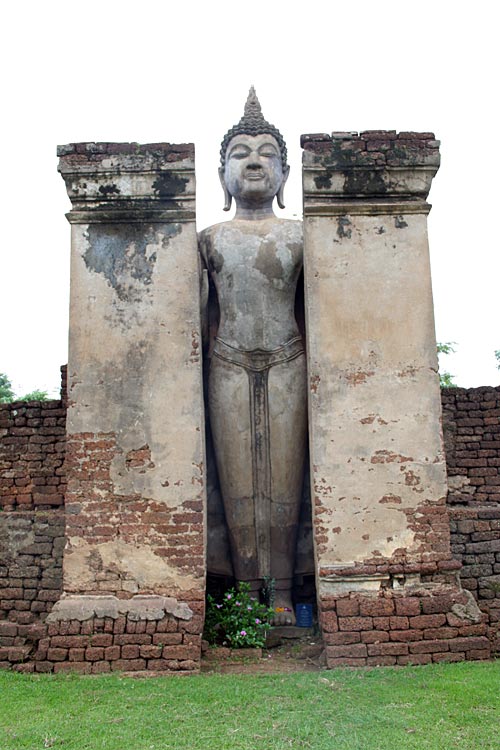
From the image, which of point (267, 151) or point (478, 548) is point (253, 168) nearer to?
point (267, 151)

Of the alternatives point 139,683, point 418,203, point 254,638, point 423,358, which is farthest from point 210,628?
point 418,203

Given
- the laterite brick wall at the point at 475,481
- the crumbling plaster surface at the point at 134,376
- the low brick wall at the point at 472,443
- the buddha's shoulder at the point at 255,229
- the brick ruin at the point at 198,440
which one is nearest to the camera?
the brick ruin at the point at 198,440

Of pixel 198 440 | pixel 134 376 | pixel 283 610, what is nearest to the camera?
pixel 198 440

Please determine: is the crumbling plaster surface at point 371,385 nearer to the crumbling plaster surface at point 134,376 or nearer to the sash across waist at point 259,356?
the sash across waist at point 259,356

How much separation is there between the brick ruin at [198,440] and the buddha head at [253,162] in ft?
2.82

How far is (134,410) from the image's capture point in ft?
23.3

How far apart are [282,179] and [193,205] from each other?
140 centimetres

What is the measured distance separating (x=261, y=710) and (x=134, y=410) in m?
2.79

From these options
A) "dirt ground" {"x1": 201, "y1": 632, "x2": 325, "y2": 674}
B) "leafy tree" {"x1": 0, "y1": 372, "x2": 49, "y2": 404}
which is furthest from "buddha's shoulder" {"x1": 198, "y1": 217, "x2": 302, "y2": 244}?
"leafy tree" {"x1": 0, "y1": 372, "x2": 49, "y2": 404}

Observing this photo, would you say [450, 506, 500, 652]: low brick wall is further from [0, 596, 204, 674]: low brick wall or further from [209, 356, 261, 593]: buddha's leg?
[0, 596, 204, 674]: low brick wall

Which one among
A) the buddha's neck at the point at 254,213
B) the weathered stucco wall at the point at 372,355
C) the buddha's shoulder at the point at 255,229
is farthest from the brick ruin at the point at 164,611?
the buddha's neck at the point at 254,213

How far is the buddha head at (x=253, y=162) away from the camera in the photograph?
26.6 feet

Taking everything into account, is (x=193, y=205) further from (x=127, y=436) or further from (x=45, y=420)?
(x=45, y=420)

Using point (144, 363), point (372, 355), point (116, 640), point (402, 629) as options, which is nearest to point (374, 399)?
point (372, 355)
